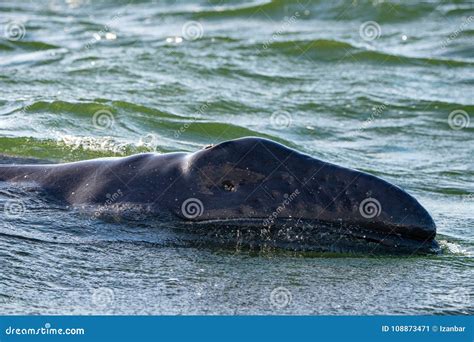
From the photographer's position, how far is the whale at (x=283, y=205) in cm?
662

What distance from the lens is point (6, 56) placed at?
54.5 ft

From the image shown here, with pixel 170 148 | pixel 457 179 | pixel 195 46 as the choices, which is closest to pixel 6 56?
pixel 195 46

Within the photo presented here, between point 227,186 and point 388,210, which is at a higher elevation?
point 227,186
